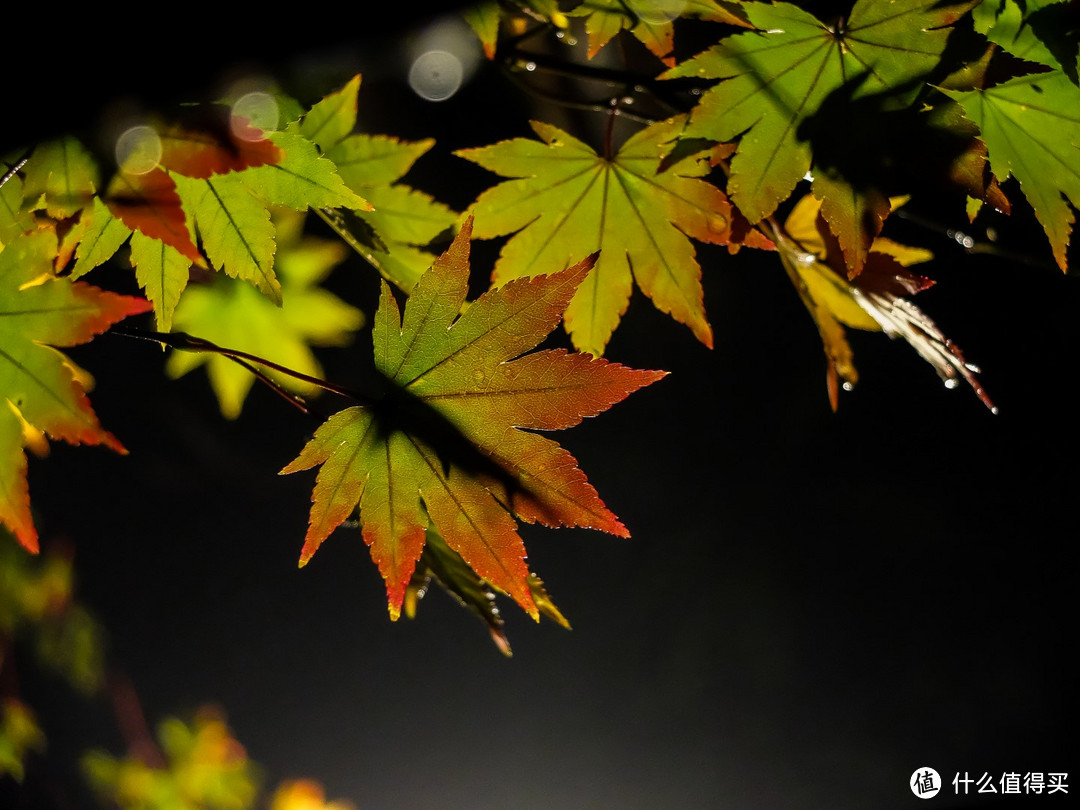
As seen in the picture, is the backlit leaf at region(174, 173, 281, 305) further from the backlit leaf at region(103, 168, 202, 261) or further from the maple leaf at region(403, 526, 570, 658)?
the maple leaf at region(403, 526, 570, 658)

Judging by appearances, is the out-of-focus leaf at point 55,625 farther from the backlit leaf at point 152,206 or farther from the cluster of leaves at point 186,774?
the backlit leaf at point 152,206

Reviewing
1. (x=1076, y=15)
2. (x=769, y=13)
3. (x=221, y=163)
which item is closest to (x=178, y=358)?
(x=221, y=163)

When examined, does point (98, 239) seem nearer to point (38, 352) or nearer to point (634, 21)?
point (38, 352)

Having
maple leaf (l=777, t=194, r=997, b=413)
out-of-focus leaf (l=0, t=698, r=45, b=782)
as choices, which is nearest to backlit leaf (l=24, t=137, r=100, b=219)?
maple leaf (l=777, t=194, r=997, b=413)

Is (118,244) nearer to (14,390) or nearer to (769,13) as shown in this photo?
(14,390)

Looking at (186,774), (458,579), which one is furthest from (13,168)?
(186,774)
